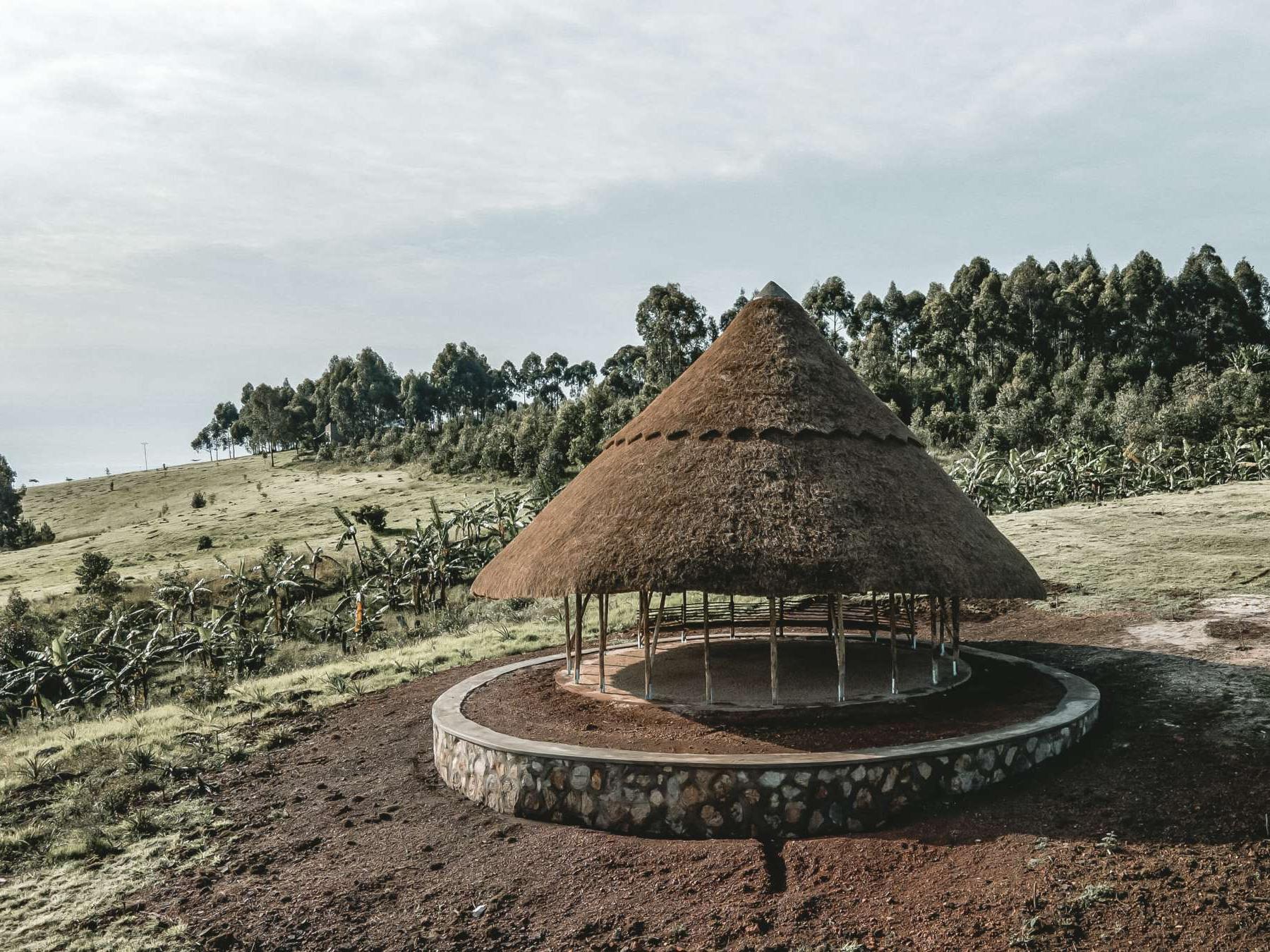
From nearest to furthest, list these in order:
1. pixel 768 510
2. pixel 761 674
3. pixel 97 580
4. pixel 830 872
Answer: pixel 830 872 → pixel 768 510 → pixel 761 674 → pixel 97 580

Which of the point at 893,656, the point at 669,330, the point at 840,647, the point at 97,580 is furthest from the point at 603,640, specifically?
the point at 669,330

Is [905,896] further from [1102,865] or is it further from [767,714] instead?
[767,714]

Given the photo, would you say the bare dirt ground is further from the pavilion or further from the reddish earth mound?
the pavilion

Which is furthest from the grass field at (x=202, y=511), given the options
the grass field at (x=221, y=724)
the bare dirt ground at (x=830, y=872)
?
the bare dirt ground at (x=830, y=872)

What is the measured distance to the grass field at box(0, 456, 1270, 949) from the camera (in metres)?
8.14

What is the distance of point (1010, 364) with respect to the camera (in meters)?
65.3

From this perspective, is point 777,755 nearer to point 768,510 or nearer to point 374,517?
point 768,510

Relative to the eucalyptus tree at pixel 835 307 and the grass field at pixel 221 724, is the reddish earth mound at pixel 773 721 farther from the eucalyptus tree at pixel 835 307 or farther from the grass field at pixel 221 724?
Answer: the eucalyptus tree at pixel 835 307

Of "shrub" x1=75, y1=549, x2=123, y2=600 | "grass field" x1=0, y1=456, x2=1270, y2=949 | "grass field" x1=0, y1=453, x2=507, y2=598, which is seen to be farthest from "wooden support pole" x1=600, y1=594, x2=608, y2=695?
"shrub" x1=75, y1=549, x2=123, y2=600

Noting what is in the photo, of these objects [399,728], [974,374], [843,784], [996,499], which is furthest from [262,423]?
[843,784]

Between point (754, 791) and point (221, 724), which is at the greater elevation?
point (754, 791)

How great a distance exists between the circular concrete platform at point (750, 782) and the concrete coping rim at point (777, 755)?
1cm

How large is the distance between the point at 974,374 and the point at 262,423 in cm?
7656

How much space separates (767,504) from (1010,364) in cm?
6259
